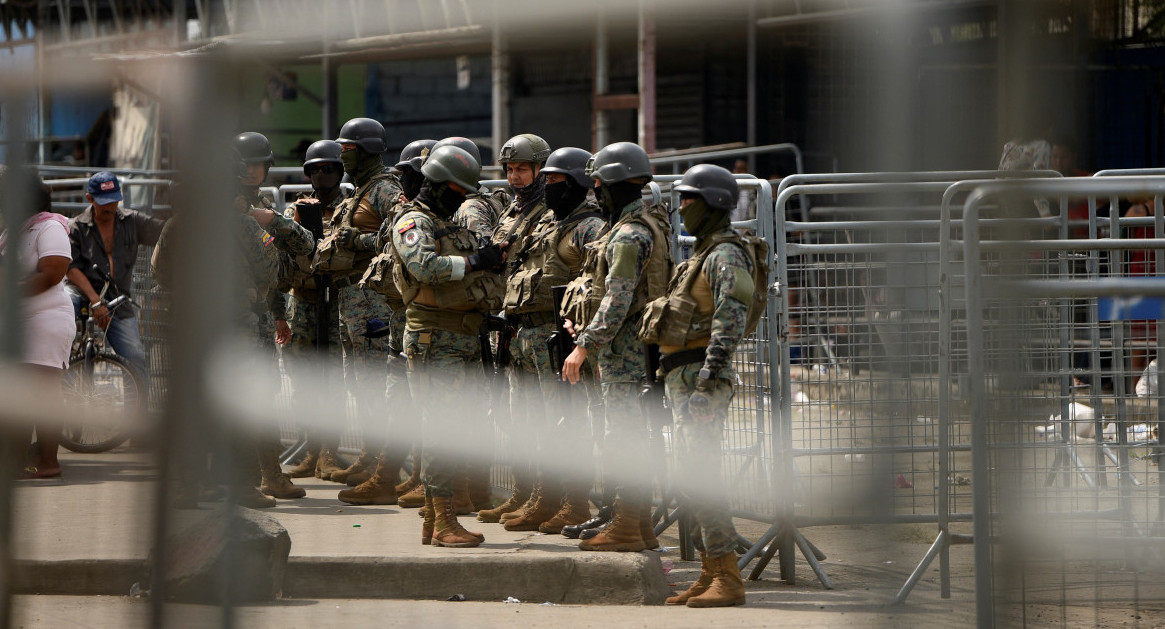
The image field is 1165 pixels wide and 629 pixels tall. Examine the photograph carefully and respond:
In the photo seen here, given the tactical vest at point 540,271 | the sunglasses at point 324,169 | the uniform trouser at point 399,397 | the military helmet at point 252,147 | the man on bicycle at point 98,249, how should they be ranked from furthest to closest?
the sunglasses at point 324,169
the uniform trouser at point 399,397
the man on bicycle at point 98,249
the tactical vest at point 540,271
the military helmet at point 252,147

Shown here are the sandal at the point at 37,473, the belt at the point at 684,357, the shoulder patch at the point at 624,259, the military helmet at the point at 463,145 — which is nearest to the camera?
the sandal at the point at 37,473

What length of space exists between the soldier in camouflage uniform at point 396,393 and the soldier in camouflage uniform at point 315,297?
0.62 meters

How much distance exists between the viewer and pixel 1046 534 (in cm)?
312

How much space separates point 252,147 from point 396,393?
4433 millimetres

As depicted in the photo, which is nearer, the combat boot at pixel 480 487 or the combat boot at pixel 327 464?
the combat boot at pixel 480 487

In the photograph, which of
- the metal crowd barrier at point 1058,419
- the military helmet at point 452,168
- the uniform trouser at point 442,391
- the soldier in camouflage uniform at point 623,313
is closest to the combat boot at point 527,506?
the uniform trouser at point 442,391

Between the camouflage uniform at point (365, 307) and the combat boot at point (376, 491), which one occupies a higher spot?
the camouflage uniform at point (365, 307)

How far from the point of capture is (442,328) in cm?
582

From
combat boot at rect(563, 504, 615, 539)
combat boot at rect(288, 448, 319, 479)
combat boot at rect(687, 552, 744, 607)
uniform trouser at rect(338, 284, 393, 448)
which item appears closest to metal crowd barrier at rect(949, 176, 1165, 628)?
combat boot at rect(687, 552, 744, 607)

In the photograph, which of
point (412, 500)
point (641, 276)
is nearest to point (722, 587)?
point (641, 276)

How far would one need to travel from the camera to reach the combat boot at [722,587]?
495 centimetres

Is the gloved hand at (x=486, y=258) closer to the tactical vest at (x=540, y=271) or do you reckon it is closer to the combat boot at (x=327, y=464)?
the tactical vest at (x=540, y=271)

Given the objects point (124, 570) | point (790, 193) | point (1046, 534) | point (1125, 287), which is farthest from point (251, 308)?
point (790, 193)

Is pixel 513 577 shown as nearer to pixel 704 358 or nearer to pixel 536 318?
pixel 704 358
